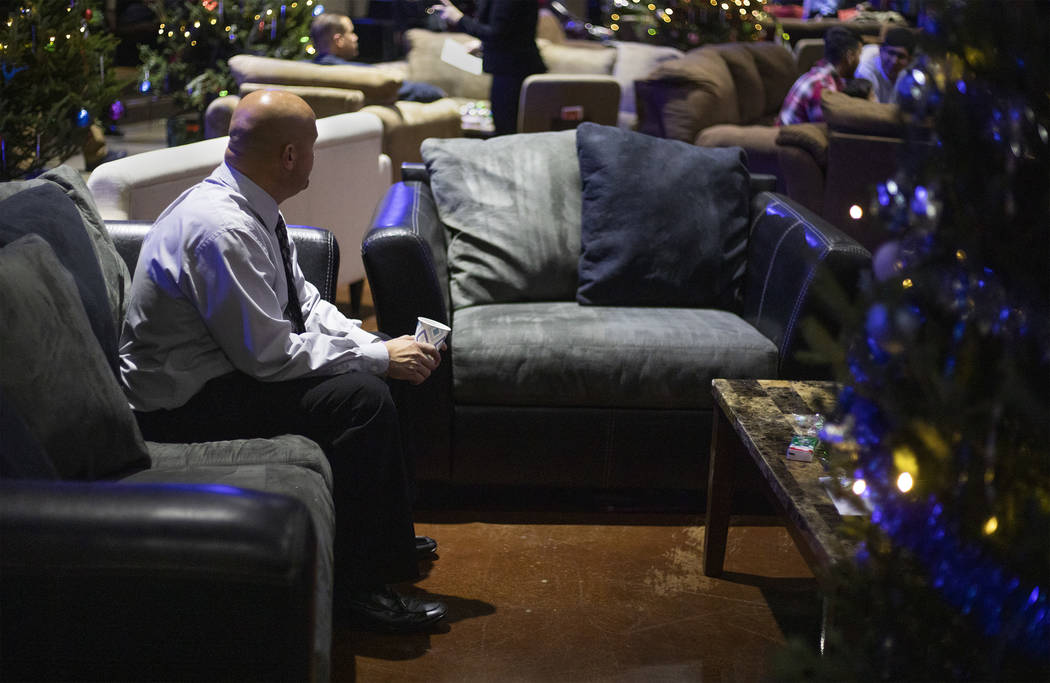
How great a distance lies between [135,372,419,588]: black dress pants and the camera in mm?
2219

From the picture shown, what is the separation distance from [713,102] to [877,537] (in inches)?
205

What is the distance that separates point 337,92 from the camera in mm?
5121

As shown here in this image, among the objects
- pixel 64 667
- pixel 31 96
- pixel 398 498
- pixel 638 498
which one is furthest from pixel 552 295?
pixel 31 96

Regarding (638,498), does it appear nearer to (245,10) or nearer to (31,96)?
(31,96)

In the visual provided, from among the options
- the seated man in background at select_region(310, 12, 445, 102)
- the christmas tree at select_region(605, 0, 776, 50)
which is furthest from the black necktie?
the christmas tree at select_region(605, 0, 776, 50)

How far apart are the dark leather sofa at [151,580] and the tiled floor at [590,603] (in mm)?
782

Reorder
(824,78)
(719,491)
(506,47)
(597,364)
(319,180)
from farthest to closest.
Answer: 1. (824,78)
2. (506,47)
3. (319,180)
4. (597,364)
5. (719,491)

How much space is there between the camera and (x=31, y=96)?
173 inches

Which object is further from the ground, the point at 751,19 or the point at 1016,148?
the point at 1016,148

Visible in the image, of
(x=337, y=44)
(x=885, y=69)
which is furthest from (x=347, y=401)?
(x=885, y=69)

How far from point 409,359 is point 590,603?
27.2 inches

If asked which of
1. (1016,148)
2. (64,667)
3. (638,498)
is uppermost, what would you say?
(1016,148)

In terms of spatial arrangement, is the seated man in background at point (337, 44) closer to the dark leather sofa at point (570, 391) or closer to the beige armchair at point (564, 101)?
the beige armchair at point (564, 101)

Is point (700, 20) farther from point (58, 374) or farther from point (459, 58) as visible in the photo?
point (58, 374)
